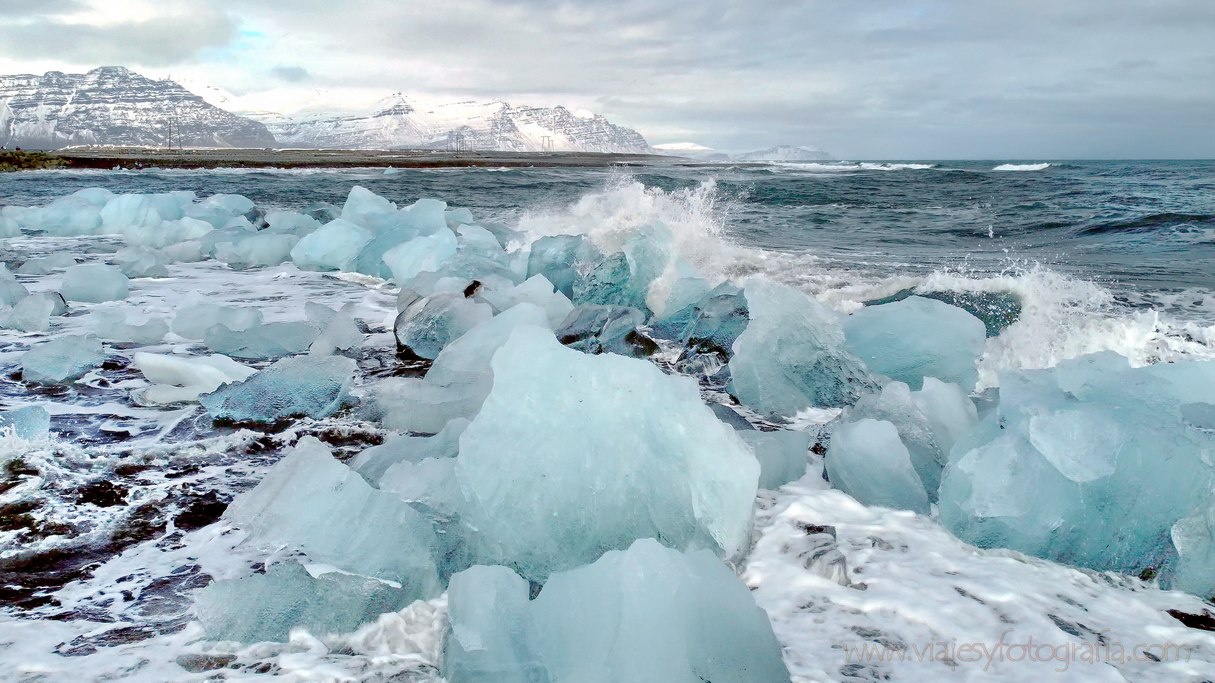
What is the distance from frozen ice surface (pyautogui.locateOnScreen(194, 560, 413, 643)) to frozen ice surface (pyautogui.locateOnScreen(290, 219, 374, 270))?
5.70m

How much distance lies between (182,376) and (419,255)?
3116 mm

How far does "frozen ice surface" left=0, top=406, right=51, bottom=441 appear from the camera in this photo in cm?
271

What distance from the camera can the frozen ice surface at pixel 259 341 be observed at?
412 centimetres

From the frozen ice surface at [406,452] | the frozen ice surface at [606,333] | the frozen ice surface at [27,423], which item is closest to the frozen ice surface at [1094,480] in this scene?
the frozen ice surface at [406,452]

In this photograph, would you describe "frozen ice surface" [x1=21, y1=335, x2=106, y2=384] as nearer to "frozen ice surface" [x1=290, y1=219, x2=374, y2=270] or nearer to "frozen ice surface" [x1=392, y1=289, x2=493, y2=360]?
"frozen ice surface" [x1=392, y1=289, x2=493, y2=360]

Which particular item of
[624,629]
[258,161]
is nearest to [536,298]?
[624,629]

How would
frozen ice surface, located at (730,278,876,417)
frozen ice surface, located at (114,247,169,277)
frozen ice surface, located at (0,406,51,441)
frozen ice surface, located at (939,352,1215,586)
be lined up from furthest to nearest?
1. frozen ice surface, located at (114,247,169,277)
2. frozen ice surface, located at (730,278,876,417)
3. frozen ice surface, located at (0,406,51,441)
4. frozen ice surface, located at (939,352,1215,586)

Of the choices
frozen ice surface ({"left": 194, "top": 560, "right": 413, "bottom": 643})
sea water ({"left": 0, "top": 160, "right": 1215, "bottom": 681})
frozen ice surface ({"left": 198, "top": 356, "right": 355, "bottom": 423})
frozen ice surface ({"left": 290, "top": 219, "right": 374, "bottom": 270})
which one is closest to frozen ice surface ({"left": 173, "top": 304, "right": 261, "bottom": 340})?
sea water ({"left": 0, "top": 160, "right": 1215, "bottom": 681})

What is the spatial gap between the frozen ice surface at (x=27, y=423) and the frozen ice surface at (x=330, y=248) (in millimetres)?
4464

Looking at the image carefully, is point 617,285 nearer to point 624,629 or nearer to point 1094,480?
point 1094,480

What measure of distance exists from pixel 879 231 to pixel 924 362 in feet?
30.4

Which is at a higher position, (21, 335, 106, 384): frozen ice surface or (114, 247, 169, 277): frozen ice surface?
(114, 247, 169, 277): frozen ice surface

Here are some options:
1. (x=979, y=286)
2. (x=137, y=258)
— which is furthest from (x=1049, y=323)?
(x=137, y=258)

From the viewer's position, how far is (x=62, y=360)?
143 inches
